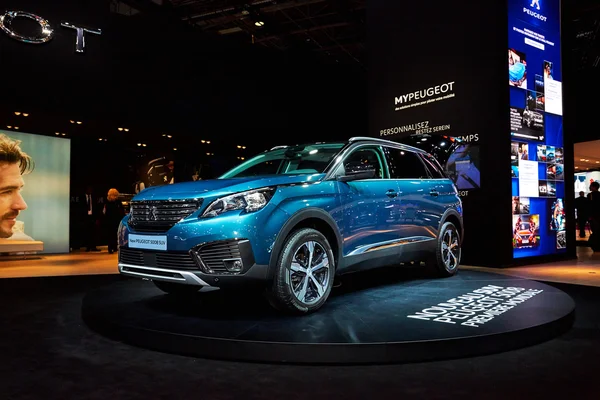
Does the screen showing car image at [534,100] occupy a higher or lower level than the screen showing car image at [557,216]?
higher

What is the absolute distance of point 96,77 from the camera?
10883mm

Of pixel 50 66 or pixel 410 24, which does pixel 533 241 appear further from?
pixel 50 66

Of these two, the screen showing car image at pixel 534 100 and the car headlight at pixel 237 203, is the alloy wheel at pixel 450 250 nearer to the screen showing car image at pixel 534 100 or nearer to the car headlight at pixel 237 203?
the car headlight at pixel 237 203

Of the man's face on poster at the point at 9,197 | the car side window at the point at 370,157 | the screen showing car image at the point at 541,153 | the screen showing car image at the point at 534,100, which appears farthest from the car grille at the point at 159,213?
the man's face on poster at the point at 9,197

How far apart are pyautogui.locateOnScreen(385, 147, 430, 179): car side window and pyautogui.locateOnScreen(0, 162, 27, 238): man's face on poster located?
988 centimetres

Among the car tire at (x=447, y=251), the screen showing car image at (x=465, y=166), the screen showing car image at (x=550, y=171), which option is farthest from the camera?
the screen showing car image at (x=550, y=171)

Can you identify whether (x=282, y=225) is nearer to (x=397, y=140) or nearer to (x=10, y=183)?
(x=397, y=140)

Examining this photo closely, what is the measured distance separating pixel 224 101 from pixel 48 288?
8.14 metres

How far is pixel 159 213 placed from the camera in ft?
13.3

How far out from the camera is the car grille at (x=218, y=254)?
369cm

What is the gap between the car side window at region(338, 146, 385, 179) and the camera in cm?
499

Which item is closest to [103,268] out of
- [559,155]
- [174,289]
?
[174,289]

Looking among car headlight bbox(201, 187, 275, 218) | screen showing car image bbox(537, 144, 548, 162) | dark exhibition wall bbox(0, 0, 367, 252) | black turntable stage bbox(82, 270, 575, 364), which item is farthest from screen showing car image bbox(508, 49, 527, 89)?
dark exhibition wall bbox(0, 0, 367, 252)

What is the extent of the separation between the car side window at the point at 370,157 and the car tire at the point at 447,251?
1.33 metres
